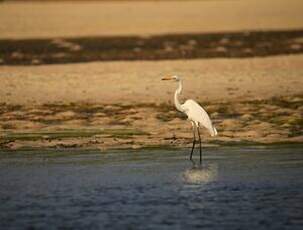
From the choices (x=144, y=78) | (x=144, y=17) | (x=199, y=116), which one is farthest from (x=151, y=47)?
(x=199, y=116)

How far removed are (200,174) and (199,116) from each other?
74.7 inches

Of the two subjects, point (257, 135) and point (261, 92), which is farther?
point (261, 92)

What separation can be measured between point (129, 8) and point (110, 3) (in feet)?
19.5

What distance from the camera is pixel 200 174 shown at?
14.5 metres

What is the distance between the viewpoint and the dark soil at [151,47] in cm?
3125

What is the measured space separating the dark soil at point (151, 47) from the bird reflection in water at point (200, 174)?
50.6 feet

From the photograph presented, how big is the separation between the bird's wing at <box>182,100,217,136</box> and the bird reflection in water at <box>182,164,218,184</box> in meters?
1.10

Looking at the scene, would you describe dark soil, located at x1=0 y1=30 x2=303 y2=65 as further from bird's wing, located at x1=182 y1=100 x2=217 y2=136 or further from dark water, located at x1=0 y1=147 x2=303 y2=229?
dark water, located at x1=0 y1=147 x2=303 y2=229

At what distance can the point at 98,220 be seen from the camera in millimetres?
11742

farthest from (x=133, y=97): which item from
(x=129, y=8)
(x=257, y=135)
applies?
(x=129, y=8)

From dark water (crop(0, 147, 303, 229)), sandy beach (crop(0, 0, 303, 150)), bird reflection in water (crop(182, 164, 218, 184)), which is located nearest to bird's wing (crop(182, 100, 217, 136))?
dark water (crop(0, 147, 303, 229))

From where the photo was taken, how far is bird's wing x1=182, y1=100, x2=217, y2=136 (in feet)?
52.8

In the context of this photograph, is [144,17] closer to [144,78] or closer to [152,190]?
[144,78]

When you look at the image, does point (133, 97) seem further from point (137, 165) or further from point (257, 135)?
point (137, 165)
